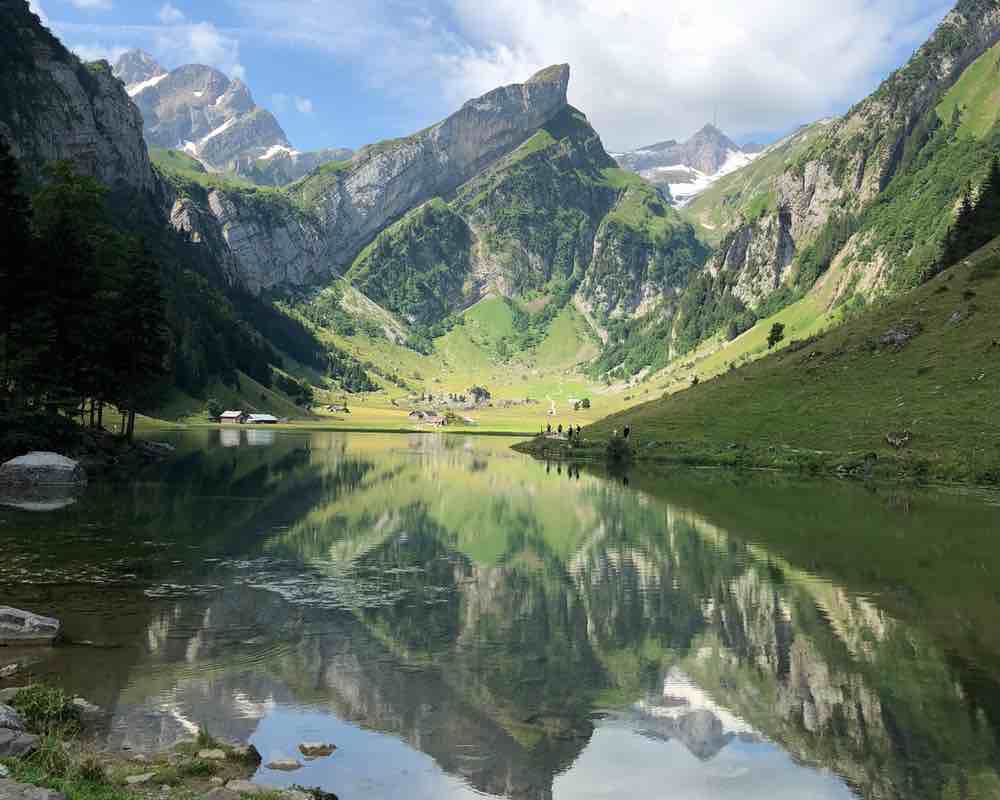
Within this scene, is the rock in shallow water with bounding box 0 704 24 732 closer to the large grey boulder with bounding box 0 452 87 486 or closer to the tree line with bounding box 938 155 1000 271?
the large grey boulder with bounding box 0 452 87 486

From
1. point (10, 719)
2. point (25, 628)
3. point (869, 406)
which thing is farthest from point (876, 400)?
point (10, 719)

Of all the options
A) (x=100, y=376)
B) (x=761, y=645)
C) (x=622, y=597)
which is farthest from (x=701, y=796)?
(x=100, y=376)

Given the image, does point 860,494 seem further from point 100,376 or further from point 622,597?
point 100,376

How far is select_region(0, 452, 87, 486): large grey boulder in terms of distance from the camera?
5716cm

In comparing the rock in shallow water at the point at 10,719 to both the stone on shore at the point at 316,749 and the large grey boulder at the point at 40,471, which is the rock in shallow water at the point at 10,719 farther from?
the large grey boulder at the point at 40,471

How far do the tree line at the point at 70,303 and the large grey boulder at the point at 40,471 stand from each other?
8.04 m

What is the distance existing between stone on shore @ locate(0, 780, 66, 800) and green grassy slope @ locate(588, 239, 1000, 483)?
8657 centimetres

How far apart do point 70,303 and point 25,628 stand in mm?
58832

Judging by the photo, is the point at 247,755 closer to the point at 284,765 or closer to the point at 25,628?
the point at 284,765

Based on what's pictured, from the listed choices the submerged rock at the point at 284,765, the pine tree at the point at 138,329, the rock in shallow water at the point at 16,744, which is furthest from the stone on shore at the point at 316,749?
the pine tree at the point at 138,329

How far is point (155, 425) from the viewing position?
163625mm

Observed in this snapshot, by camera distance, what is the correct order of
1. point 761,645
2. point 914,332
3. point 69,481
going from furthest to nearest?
point 914,332, point 69,481, point 761,645

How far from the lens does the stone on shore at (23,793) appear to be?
37.6ft

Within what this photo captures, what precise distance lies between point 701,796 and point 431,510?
45.0 metres
